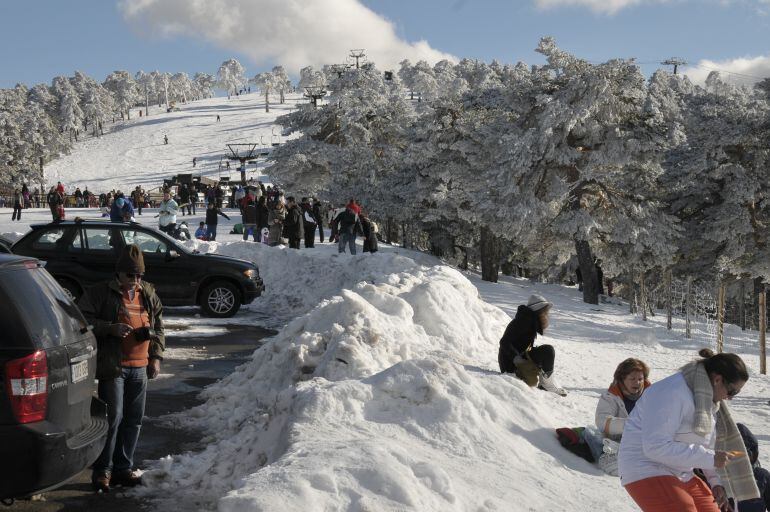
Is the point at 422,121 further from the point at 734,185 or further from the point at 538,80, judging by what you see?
the point at 734,185

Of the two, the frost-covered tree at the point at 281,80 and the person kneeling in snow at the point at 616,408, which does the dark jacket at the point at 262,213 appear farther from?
the frost-covered tree at the point at 281,80

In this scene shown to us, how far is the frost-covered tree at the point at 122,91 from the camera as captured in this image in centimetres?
16438

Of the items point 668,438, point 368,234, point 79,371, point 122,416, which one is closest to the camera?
point 668,438

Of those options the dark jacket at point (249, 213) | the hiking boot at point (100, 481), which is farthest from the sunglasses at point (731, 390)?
the dark jacket at point (249, 213)

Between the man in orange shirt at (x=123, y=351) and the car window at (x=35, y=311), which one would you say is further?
the man in orange shirt at (x=123, y=351)

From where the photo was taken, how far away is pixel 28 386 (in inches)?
153

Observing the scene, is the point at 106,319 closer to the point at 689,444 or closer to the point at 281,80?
the point at 689,444

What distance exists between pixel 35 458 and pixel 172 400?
4.35 metres

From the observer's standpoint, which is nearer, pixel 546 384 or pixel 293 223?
pixel 546 384

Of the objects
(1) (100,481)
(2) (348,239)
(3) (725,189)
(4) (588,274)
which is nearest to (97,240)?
(1) (100,481)

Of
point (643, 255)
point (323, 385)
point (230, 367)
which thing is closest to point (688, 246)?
point (643, 255)

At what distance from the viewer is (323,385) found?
20.9ft

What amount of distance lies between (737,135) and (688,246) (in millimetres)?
4386

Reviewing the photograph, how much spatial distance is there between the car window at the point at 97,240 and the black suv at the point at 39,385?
8.62m
